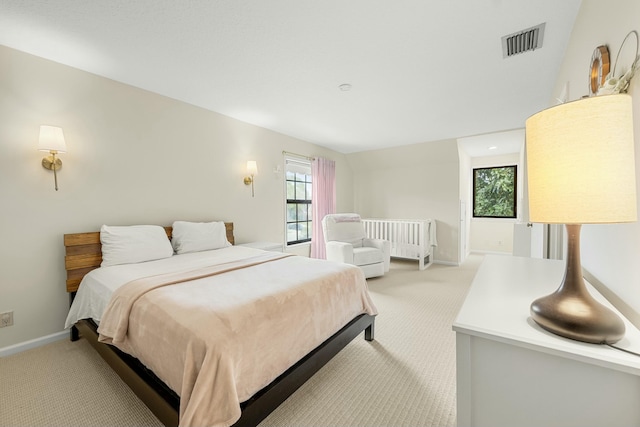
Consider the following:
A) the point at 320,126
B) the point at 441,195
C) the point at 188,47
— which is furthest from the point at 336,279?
the point at 441,195

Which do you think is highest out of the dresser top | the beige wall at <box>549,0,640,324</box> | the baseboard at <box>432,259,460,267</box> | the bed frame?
the beige wall at <box>549,0,640,324</box>

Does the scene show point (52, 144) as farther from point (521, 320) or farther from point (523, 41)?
point (523, 41)

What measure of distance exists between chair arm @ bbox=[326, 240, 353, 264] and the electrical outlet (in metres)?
3.15

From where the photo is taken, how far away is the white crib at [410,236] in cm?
459

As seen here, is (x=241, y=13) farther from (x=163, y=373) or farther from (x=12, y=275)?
(x=12, y=275)

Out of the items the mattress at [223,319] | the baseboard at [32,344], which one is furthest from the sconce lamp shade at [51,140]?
the baseboard at [32,344]

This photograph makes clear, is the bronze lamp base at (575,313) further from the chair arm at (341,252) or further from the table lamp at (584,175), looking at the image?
the chair arm at (341,252)

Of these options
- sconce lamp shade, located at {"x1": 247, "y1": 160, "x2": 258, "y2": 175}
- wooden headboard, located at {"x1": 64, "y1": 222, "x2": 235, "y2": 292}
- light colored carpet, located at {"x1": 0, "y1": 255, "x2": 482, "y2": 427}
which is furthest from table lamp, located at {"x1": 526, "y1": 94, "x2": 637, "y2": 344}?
sconce lamp shade, located at {"x1": 247, "y1": 160, "x2": 258, "y2": 175}

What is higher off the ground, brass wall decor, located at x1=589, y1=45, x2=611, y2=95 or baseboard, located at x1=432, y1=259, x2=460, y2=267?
brass wall decor, located at x1=589, y1=45, x2=611, y2=95

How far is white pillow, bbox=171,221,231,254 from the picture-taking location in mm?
2697

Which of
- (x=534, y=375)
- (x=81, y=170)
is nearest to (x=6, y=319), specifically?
(x=81, y=170)

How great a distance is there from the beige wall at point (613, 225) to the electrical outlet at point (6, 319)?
142 inches

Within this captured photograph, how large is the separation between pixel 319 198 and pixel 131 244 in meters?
3.14

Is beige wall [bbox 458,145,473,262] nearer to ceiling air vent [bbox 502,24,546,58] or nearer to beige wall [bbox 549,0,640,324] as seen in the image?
ceiling air vent [bbox 502,24,546,58]
